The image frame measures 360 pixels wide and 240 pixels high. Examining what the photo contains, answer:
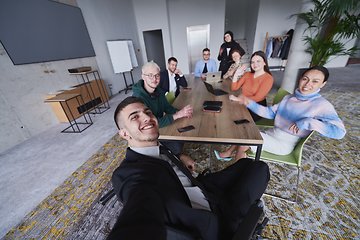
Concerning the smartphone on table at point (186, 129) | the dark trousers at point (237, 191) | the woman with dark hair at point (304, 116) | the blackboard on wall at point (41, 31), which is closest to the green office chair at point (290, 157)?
the woman with dark hair at point (304, 116)

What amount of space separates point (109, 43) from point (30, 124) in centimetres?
360

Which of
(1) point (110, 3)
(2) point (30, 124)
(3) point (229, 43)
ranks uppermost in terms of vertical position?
(1) point (110, 3)

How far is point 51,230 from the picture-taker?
1481 mm

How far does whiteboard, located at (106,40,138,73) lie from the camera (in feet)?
17.7

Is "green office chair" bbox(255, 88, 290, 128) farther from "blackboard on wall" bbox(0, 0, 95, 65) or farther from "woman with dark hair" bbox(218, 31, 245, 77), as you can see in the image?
"blackboard on wall" bbox(0, 0, 95, 65)

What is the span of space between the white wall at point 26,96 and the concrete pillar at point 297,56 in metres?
5.86

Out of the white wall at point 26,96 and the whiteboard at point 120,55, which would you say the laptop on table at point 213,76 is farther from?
the whiteboard at point 120,55

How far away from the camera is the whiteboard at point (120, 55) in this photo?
5380mm

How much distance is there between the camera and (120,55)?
563 centimetres

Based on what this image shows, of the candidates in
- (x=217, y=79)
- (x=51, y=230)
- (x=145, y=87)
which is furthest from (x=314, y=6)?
(x=51, y=230)

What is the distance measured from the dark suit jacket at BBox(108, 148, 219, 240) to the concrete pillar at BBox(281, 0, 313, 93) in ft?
14.3

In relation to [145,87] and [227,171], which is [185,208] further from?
[145,87]

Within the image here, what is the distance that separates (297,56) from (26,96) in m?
6.34

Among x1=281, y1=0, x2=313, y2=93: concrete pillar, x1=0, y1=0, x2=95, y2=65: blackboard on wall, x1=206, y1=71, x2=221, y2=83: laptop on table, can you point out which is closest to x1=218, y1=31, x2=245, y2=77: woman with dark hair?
x1=206, y1=71, x2=221, y2=83: laptop on table
